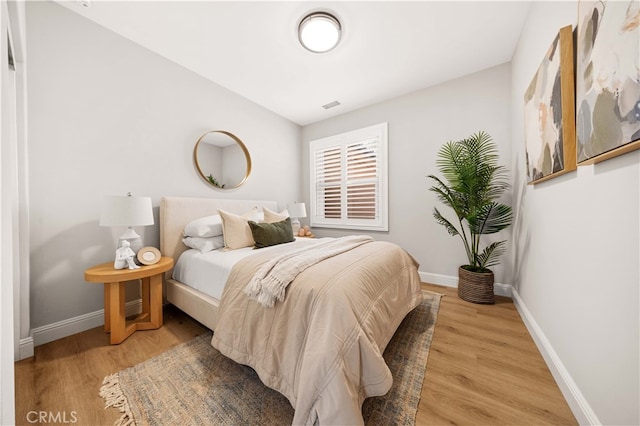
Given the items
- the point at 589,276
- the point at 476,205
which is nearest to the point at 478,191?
the point at 476,205

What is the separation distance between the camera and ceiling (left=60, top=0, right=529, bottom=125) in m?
1.75

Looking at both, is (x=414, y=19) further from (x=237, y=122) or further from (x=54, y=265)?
(x=54, y=265)

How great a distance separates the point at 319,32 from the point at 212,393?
275cm

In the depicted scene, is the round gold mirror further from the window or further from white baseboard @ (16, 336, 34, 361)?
white baseboard @ (16, 336, 34, 361)

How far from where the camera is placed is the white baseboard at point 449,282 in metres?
2.40

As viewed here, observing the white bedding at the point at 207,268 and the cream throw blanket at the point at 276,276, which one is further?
the white bedding at the point at 207,268

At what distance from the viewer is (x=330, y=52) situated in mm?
2203

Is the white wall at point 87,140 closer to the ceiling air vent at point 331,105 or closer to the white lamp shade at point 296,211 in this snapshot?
the white lamp shade at point 296,211

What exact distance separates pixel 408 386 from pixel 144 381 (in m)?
1.52

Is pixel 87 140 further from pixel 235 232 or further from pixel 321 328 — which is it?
pixel 321 328

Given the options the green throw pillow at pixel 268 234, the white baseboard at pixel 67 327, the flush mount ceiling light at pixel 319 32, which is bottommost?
the white baseboard at pixel 67 327

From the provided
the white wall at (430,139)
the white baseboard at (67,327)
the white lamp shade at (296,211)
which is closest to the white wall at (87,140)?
the white baseboard at (67,327)

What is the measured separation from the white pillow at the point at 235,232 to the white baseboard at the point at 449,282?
2279 millimetres

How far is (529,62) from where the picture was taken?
180 cm
